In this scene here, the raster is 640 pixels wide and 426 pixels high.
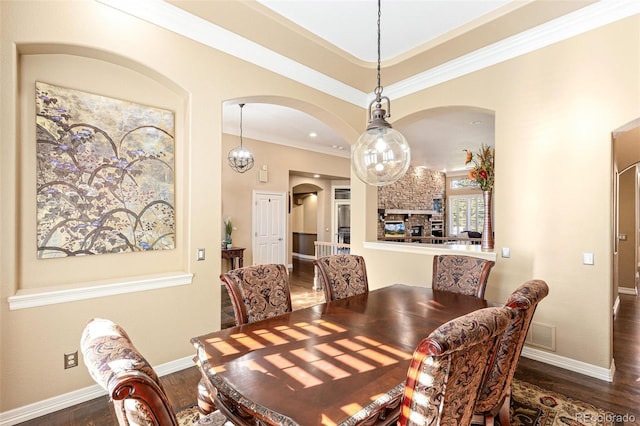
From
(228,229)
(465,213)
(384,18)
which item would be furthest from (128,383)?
(465,213)

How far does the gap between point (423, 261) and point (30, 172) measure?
388 cm

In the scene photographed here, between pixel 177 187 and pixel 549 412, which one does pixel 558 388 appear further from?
pixel 177 187

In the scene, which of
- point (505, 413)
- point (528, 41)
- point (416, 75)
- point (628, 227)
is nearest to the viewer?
point (505, 413)

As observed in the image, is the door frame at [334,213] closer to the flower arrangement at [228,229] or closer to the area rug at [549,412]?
the flower arrangement at [228,229]

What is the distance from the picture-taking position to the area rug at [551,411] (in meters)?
2.08

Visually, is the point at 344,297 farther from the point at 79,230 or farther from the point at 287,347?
the point at 79,230

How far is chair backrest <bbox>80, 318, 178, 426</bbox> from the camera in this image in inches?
27.8

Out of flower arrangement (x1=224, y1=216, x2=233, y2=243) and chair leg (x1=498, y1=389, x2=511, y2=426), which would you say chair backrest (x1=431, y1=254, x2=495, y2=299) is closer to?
chair leg (x1=498, y1=389, x2=511, y2=426)

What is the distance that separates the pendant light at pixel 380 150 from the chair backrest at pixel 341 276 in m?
0.82

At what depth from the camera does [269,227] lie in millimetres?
7469

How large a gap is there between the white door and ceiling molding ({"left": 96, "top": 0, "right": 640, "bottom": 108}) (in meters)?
3.75

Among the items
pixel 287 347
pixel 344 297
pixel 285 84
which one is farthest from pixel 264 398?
pixel 285 84

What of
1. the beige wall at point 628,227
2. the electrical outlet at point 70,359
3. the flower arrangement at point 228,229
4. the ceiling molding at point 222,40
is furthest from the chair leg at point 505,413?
the beige wall at point 628,227

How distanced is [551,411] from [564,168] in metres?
2.06
